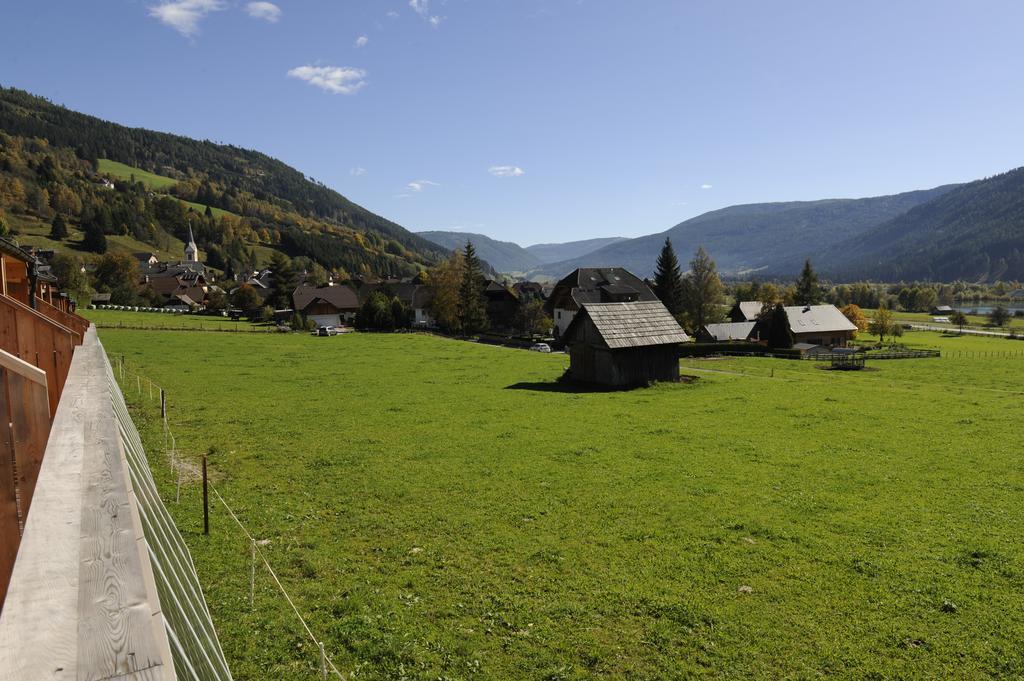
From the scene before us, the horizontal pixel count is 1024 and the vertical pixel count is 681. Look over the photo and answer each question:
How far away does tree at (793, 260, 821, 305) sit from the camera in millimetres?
93062

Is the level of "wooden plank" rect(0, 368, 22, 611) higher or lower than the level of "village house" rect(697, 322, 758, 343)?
higher

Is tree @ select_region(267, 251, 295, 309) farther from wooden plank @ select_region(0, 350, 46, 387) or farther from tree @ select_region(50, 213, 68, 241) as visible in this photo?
wooden plank @ select_region(0, 350, 46, 387)

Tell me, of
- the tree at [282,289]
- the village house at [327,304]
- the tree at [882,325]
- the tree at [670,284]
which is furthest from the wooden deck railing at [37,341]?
the tree at [882,325]

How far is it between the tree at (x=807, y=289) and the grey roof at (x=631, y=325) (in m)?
67.2

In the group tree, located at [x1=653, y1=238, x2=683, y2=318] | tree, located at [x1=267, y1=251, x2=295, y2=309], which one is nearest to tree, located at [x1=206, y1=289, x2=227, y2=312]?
tree, located at [x1=267, y1=251, x2=295, y2=309]

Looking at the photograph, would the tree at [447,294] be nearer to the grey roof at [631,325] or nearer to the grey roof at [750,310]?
the grey roof at [631,325]

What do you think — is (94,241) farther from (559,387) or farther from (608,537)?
(608,537)

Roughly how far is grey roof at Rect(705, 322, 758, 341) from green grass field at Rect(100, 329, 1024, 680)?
160 feet

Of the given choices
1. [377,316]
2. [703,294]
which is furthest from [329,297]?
[703,294]

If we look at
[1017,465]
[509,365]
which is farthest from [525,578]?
[509,365]

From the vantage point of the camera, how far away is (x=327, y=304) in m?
86.8

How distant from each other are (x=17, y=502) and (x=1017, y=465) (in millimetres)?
23566

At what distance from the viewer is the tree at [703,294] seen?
262ft

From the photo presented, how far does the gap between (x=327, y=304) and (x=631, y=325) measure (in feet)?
205
